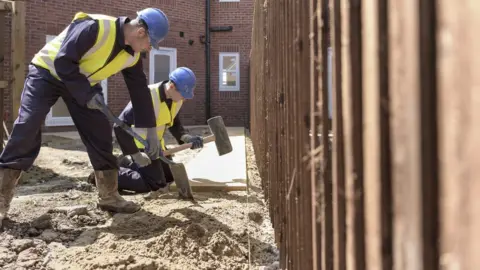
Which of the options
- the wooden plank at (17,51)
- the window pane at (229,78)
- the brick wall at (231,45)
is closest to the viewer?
the wooden plank at (17,51)

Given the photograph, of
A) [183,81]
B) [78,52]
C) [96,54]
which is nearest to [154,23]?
[96,54]

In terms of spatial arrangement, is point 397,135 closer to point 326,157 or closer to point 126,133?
point 326,157

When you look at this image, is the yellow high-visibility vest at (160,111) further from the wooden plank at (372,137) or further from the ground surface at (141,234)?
the wooden plank at (372,137)

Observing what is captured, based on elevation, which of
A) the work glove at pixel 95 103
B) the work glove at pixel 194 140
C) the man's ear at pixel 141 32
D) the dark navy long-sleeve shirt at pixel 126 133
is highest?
the man's ear at pixel 141 32

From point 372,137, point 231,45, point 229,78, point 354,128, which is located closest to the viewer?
point 372,137

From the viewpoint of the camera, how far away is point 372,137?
0.87 meters

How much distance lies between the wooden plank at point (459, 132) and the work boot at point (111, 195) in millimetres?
3700

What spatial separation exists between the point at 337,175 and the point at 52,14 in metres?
12.2

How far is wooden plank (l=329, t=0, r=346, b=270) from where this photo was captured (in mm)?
1083

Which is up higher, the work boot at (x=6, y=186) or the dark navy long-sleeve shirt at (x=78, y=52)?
the dark navy long-sleeve shirt at (x=78, y=52)

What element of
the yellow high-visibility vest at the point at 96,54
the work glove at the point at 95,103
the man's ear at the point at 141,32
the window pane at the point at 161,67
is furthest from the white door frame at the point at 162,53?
the work glove at the point at 95,103

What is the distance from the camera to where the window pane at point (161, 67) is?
45.9 feet

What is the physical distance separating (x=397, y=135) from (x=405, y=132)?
0.11 feet

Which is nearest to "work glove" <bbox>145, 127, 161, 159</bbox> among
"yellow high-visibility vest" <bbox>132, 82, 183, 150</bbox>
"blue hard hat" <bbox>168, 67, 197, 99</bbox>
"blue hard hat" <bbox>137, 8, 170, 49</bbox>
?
→ "yellow high-visibility vest" <bbox>132, 82, 183, 150</bbox>
